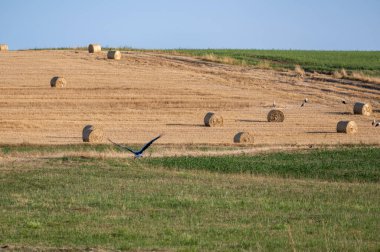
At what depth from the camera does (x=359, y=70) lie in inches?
2859

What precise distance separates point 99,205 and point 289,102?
36.9 metres

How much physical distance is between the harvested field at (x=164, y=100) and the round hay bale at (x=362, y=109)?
40 centimetres

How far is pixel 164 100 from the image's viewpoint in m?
54.1

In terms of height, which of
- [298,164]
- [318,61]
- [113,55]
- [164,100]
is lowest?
A: [164,100]

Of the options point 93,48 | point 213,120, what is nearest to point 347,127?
point 213,120

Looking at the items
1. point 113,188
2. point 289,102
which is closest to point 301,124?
point 289,102

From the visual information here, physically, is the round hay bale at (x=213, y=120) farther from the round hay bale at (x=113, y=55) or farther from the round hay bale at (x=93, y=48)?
the round hay bale at (x=93, y=48)

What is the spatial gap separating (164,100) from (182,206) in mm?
35158

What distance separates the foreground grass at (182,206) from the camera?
1478cm

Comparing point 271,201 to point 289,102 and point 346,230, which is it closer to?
point 346,230

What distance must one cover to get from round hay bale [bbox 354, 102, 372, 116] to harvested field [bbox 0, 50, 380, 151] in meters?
0.40

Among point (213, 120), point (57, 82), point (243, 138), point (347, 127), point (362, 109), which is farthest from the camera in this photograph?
point (57, 82)

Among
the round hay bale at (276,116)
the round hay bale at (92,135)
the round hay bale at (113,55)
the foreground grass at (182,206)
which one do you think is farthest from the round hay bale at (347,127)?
the round hay bale at (113,55)

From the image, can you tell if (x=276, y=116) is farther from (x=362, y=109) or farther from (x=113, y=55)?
(x=113, y=55)
